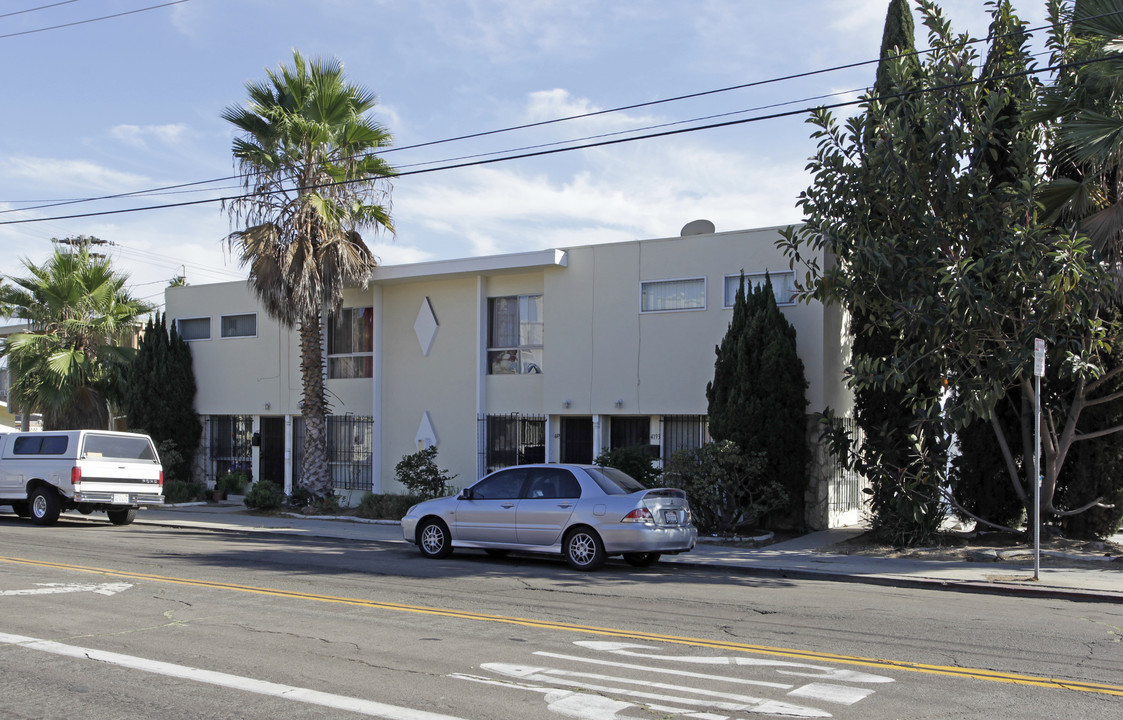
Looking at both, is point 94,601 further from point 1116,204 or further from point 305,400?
point 1116,204

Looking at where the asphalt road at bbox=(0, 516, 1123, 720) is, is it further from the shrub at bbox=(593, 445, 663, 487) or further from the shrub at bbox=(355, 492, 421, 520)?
the shrub at bbox=(355, 492, 421, 520)

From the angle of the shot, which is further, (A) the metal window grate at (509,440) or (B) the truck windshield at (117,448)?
(A) the metal window grate at (509,440)

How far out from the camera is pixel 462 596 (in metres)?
10.8

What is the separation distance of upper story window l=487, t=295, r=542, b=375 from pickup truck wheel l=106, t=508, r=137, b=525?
27.0 feet

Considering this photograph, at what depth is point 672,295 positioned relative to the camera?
63.8 feet

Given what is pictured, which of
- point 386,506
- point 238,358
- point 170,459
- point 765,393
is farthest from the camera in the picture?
point 238,358

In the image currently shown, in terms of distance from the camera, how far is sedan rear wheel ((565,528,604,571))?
42.3 ft

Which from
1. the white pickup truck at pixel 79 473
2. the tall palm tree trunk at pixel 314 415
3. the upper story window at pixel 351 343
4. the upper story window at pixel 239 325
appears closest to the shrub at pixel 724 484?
the tall palm tree trunk at pixel 314 415

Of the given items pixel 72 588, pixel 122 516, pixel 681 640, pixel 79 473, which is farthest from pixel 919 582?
pixel 122 516

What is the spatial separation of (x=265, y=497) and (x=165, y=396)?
6310 mm

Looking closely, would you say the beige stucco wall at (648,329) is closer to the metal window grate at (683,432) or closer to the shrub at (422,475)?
the metal window grate at (683,432)

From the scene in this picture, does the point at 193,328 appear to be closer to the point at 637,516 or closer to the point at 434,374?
the point at 434,374

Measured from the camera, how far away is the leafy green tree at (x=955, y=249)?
1294cm

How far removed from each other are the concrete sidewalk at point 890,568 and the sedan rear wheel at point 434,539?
9.11ft
